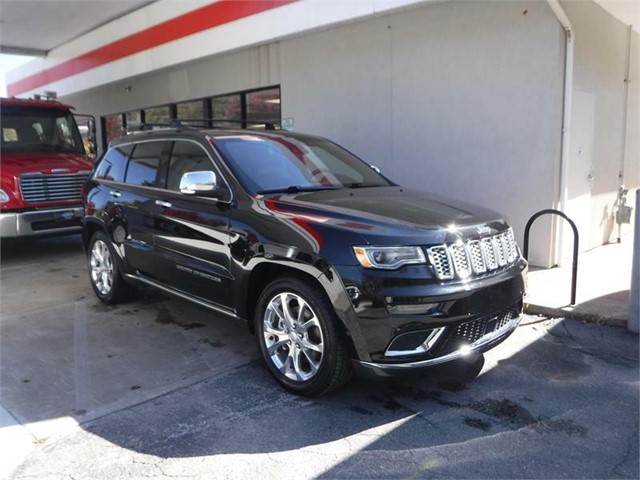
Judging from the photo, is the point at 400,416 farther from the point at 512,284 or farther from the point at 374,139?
the point at 374,139

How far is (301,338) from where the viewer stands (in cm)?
363

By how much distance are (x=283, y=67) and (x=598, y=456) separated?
869 cm

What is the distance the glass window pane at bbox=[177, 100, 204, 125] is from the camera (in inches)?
502

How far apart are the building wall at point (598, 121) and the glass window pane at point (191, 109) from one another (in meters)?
8.20

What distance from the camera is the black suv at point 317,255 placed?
327cm

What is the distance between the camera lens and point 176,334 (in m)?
5.03

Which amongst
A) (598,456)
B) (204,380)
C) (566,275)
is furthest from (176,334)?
(566,275)

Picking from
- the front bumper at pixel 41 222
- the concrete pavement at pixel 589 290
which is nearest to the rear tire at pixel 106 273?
the front bumper at pixel 41 222

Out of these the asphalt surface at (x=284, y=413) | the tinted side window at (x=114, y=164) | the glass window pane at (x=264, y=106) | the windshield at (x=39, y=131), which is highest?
the glass window pane at (x=264, y=106)

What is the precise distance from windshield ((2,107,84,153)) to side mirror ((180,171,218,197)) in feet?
20.3

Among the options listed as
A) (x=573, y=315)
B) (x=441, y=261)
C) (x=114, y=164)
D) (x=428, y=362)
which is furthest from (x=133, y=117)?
(x=428, y=362)

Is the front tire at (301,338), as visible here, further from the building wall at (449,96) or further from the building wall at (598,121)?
the building wall at (598,121)

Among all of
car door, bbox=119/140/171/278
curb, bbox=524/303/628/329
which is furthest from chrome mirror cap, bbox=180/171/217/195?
curb, bbox=524/303/628/329

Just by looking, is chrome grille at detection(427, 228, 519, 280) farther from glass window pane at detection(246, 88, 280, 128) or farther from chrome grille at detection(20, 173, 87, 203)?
glass window pane at detection(246, 88, 280, 128)
